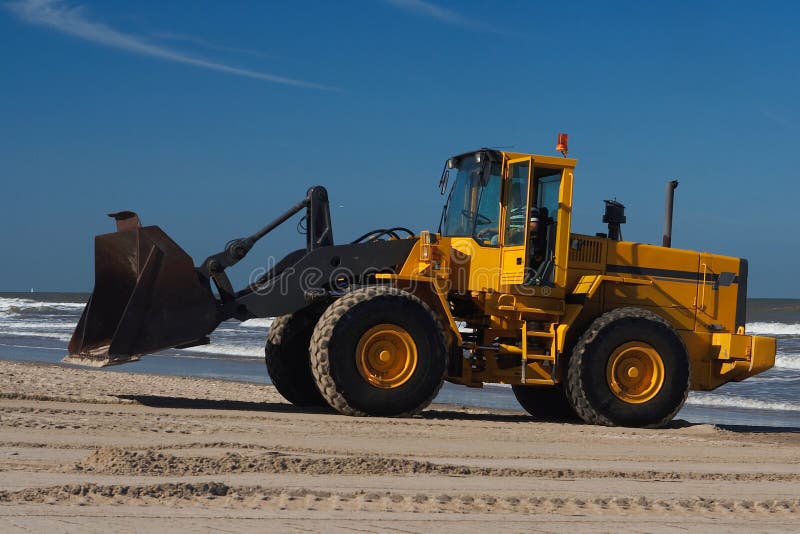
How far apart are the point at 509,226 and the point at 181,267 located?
336cm

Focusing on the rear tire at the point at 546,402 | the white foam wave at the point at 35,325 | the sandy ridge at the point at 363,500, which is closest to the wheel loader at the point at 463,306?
the rear tire at the point at 546,402

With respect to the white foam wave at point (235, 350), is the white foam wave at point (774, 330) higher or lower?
higher

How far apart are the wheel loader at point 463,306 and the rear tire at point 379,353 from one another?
1cm

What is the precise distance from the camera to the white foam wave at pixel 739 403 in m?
15.8

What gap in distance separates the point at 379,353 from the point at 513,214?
206 cm

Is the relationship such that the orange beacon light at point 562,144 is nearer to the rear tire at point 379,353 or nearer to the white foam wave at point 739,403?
the rear tire at point 379,353

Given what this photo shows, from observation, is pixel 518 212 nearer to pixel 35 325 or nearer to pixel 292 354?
pixel 292 354

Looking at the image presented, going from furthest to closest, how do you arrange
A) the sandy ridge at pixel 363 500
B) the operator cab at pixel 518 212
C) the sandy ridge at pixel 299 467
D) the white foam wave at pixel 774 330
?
the white foam wave at pixel 774 330 < the operator cab at pixel 518 212 < the sandy ridge at pixel 299 467 < the sandy ridge at pixel 363 500

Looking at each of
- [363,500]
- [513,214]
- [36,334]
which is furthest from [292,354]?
[36,334]

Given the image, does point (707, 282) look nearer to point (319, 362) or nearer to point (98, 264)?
point (319, 362)

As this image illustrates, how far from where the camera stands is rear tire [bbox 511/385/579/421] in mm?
12281

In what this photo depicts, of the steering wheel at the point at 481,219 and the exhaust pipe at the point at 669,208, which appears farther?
the exhaust pipe at the point at 669,208

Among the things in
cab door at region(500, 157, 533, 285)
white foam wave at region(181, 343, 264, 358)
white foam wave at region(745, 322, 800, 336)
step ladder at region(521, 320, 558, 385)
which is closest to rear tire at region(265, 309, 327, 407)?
cab door at region(500, 157, 533, 285)

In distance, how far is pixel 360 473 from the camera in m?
6.83
